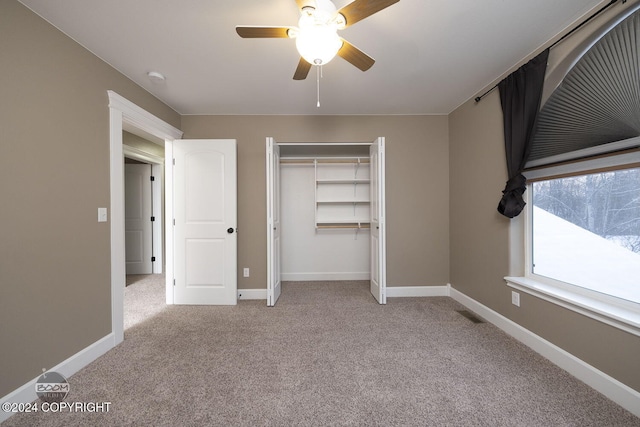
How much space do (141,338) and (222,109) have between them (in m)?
2.72

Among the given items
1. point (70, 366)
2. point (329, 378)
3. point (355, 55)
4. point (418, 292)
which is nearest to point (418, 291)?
point (418, 292)

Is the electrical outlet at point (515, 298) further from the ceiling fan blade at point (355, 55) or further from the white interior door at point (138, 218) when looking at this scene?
the white interior door at point (138, 218)

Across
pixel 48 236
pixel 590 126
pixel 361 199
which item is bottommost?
pixel 48 236

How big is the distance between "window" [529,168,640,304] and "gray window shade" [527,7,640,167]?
23 cm

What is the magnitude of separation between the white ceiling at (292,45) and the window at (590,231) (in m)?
1.18

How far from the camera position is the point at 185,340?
2250mm

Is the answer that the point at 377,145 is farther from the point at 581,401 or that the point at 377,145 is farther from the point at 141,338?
the point at 141,338

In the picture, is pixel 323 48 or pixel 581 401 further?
pixel 581 401

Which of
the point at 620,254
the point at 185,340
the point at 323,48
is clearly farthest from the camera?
the point at 185,340

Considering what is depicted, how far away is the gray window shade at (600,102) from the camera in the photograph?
55.2 inches

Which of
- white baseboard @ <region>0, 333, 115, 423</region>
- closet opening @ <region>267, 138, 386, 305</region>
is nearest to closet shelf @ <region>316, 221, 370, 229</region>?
closet opening @ <region>267, 138, 386, 305</region>

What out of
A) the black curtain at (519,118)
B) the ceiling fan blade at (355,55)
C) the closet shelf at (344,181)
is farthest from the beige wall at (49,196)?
the black curtain at (519,118)

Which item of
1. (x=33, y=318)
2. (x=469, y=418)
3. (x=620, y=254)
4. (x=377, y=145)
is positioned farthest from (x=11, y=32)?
(x=620, y=254)

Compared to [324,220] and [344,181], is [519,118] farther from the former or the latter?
[324,220]
